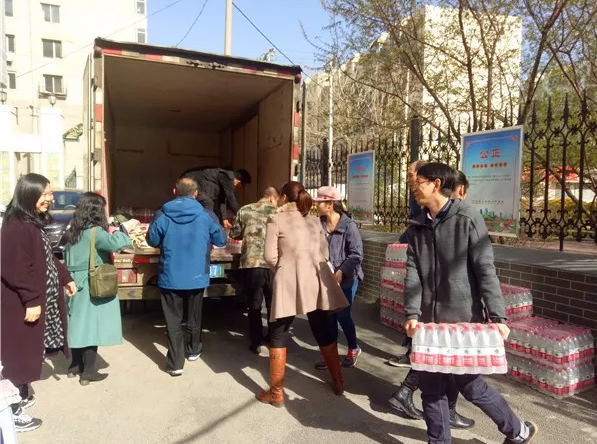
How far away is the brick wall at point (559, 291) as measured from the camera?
3.75m

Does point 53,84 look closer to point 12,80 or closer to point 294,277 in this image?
point 12,80

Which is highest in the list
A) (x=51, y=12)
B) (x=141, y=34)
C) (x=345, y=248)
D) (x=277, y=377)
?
(x=51, y=12)

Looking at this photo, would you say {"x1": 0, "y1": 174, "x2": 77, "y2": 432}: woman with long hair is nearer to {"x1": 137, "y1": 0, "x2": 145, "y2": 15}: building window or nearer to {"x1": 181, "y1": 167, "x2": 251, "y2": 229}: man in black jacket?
{"x1": 181, "y1": 167, "x2": 251, "y2": 229}: man in black jacket

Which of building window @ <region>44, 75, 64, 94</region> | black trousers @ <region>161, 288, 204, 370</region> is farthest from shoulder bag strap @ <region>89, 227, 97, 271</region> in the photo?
building window @ <region>44, 75, 64, 94</region>

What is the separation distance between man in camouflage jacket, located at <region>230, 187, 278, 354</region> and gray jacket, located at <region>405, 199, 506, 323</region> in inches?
85.2

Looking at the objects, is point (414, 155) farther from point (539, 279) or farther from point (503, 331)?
point (503, 331)

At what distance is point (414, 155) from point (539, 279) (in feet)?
8.26

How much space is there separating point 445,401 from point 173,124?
30.0 ft

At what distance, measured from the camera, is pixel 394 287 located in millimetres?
5320

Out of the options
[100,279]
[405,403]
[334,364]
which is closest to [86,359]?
[100,279]

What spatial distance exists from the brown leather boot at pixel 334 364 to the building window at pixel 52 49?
3603cm

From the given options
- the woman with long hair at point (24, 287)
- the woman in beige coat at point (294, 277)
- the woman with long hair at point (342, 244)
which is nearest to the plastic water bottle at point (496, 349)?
the woman in beige coat at point (294, 277)

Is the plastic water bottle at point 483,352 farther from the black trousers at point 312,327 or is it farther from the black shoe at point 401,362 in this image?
the black shoe at point 401,362

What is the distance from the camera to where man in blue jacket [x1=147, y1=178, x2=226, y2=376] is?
4.15 meters
